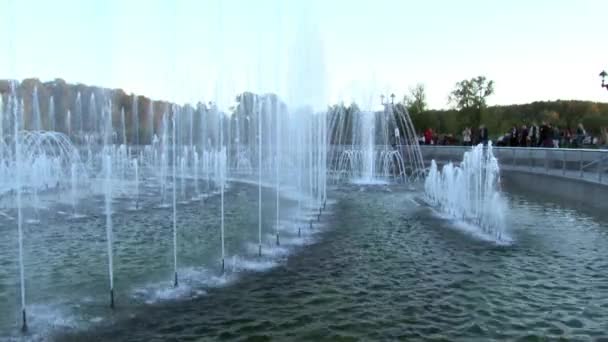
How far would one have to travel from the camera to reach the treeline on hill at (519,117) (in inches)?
1914

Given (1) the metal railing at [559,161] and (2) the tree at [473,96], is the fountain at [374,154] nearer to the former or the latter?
(1) the metal railing at [559,161]

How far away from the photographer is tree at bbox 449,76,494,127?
48344 mm

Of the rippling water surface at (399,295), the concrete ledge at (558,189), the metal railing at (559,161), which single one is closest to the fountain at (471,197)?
the rippling water surface at (399,295)

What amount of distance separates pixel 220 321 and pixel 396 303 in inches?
77.9

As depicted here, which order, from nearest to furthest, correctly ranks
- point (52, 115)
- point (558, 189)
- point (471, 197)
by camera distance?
1. point (471, 197)
2. point (558, 189)
3. point (52, 115)

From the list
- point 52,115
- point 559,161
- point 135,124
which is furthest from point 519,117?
point 52,115

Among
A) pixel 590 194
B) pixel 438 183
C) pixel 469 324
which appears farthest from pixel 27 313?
pixel 590 194

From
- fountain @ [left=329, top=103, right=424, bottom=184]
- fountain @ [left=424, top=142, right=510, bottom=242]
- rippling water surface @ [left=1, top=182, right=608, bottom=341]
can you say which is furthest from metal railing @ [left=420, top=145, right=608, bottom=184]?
rippling water surface @ [left=1, top=182, right=608, bottom=341]

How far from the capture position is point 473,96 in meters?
48.8

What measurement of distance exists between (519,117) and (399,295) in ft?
189

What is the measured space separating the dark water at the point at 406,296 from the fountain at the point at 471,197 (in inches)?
46.0

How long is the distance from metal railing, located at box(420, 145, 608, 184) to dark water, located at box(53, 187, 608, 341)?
5.76 m

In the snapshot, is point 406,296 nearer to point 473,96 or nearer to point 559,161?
point 559,161

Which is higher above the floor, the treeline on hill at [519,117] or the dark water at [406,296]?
the treeline on hill at [519,117]
